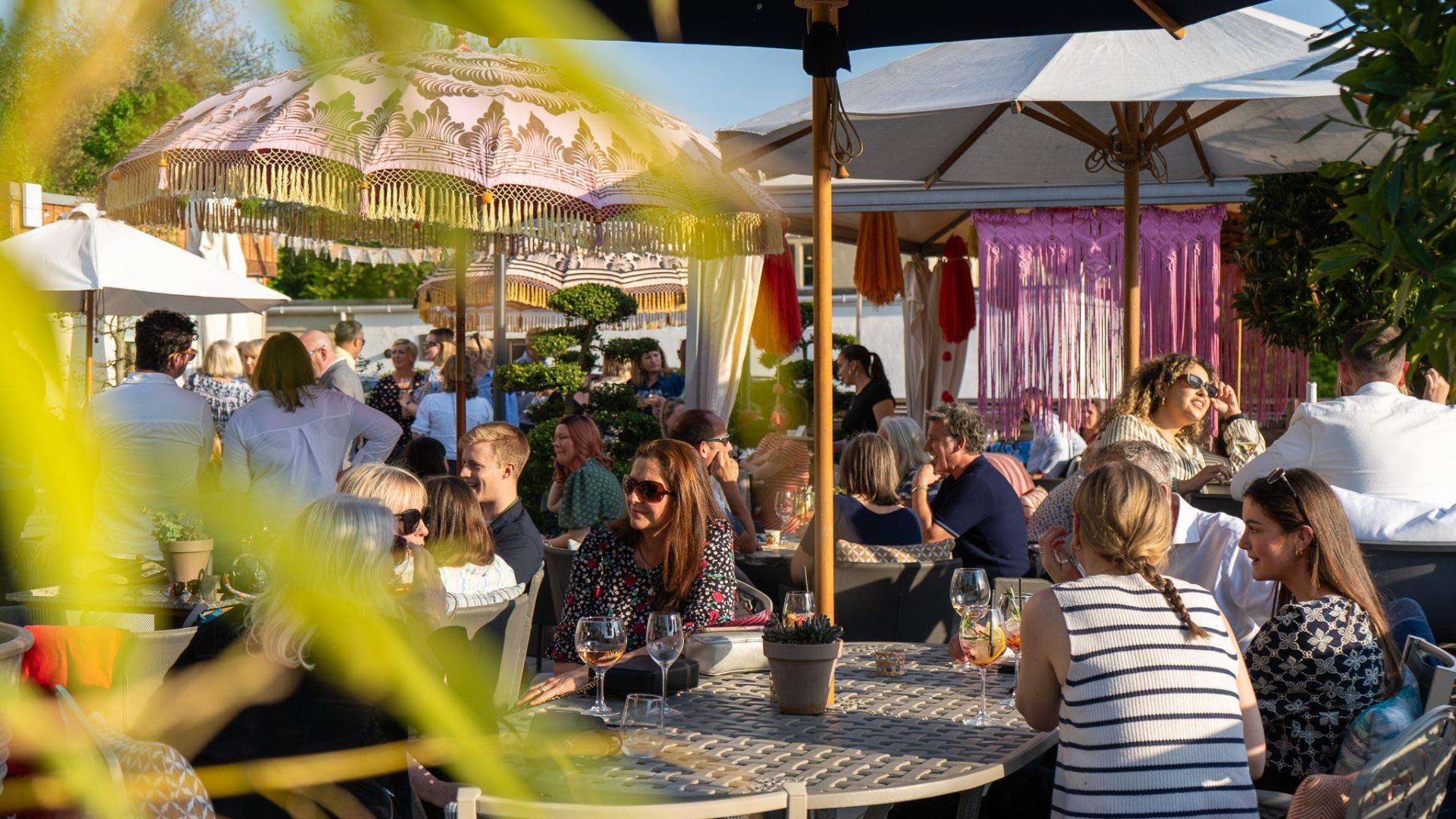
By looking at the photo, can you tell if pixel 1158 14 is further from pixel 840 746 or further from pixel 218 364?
pixel 218 364

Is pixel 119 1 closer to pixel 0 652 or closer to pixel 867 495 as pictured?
pixel 0 652

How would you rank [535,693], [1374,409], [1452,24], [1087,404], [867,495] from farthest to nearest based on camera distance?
[1087,404] < [867,495] < [1374,409] < [535,693] < [1452,24]

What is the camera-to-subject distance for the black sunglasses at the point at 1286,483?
2959 millimetres

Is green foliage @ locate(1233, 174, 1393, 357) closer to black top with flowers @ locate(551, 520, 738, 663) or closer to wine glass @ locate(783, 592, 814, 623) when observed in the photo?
black top with flowers @ locate(551, 520, 738, 663)

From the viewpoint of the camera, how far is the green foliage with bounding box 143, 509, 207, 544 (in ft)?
0.98

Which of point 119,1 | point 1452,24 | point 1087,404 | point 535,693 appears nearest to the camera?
point 119,1

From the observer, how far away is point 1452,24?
5.47ft

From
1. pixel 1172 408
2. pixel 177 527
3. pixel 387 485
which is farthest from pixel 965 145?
pixel 177 527

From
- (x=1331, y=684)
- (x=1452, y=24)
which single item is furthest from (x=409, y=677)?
(x=1331, y=684)

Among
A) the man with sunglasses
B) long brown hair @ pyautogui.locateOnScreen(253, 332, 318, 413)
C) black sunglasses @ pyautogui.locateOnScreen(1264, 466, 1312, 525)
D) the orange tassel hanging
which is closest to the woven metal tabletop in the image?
black sunglasses @ pyautogui.locateOnScreen(1264, 466, 1312, 525)

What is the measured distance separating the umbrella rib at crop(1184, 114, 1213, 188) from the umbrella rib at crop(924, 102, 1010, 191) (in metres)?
0.97

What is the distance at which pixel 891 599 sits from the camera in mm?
4496

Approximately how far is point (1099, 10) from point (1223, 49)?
236 cm

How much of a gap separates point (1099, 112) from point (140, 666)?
576cm
